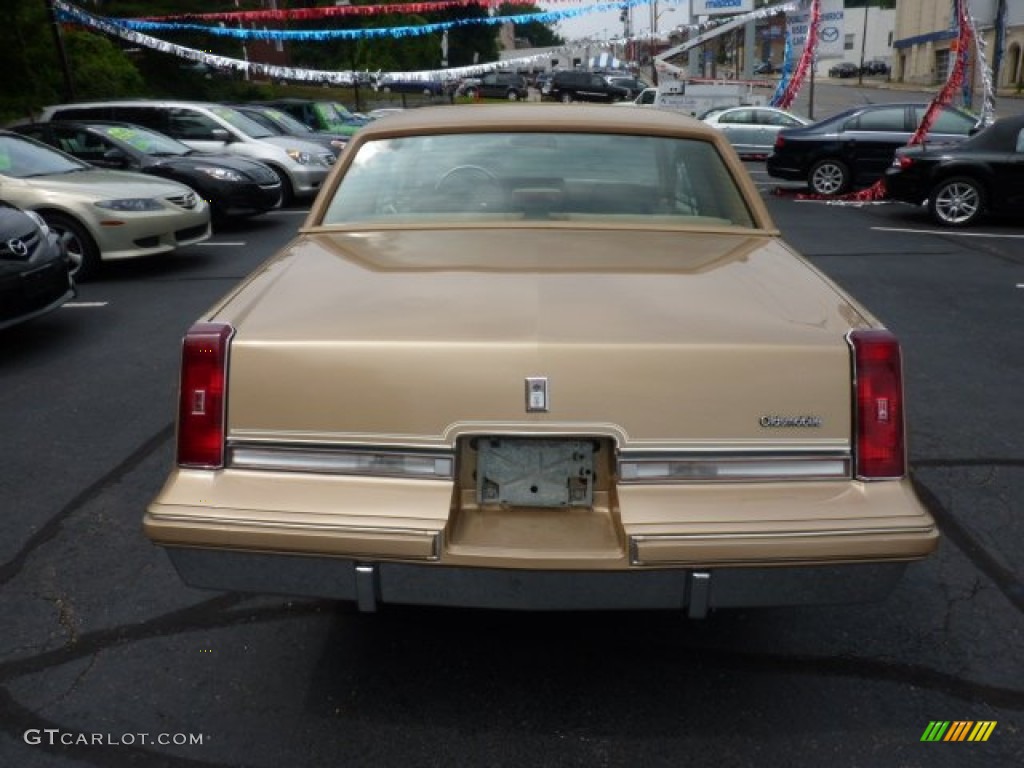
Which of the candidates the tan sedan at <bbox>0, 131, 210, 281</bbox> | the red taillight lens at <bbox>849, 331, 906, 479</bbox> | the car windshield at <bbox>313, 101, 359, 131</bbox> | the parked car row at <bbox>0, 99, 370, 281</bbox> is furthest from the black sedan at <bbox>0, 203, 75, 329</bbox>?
the car windshield at <bbox>313, 101, 359, 131</bbox>

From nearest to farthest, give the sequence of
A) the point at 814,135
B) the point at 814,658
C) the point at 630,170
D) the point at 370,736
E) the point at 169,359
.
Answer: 1. the point at 370,736
2. the point at 814,658
3. the point at 630,170
4. the point at 169,359
5. the point at 814,135

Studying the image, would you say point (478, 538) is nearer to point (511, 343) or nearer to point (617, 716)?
point (511, 343)

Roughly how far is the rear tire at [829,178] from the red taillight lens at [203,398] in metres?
15.1

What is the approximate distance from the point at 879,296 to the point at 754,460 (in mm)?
6605

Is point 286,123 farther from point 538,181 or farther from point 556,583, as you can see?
point 556,583

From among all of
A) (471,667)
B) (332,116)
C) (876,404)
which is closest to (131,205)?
(471,667)

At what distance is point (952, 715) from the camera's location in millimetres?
2689

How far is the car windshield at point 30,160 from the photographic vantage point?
902 cm

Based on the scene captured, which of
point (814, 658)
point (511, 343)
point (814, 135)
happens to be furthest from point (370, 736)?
point (814, 135)

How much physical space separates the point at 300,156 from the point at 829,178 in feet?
29.3

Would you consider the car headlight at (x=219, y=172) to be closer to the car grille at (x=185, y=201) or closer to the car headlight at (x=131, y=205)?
the car grille at (x=185, y=201)

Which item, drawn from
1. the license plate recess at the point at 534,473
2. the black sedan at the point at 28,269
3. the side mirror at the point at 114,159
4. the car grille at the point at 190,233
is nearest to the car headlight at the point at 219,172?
the side mirror at the point at 114,159

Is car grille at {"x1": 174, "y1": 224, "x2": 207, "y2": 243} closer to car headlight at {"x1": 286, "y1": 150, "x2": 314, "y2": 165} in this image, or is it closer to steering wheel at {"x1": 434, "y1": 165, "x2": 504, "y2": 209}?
car headlight at {"x1": 286, "y1": 150, "x2": 314, "y2": 165}

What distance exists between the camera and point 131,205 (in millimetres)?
9031
